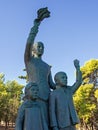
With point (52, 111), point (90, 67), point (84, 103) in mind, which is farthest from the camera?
point (90, 67)

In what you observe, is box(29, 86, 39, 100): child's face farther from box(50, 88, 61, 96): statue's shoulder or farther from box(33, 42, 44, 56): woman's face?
box(33, 42, 44, 56): woman's face

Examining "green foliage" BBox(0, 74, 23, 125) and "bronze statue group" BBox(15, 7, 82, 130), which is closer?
"bronze statue group" BBox(15, 7, 82, 130)

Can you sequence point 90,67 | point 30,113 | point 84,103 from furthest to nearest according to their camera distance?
point 90,67, point 84,103, point 30,113

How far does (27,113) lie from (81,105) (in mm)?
34386

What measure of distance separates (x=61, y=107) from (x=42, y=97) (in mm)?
327

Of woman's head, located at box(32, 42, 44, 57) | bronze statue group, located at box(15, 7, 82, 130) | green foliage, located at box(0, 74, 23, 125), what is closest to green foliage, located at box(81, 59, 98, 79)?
green foliage, located at box(0, 74, 23, 125)

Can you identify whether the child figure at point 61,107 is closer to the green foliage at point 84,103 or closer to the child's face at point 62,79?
the child's face at point 62,79

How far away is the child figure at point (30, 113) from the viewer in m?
4.83

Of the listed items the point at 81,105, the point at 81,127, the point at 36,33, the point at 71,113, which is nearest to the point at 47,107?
the point at 71,113

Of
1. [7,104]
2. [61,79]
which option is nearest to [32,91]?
[61,79]

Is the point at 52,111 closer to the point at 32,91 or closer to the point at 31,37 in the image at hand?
the point at 32,91

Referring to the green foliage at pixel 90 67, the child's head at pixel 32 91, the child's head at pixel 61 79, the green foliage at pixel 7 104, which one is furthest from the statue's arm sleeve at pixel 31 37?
the green foliage at pixel 90 67

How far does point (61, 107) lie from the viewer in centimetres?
521

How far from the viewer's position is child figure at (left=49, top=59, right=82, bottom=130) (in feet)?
16.9
